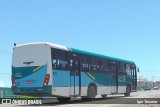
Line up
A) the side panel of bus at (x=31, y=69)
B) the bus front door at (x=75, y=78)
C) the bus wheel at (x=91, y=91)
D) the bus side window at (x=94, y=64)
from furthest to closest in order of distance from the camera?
1. the bus side window at (x=94, y=64)
2. the bus wheel at (x=91, y=91)
3. the bus front door at (x=75, y=78)
4. the side panel of bus at (x=31, y=69)

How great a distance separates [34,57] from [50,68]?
4.24 feet

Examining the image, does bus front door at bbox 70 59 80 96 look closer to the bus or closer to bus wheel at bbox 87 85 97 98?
the bus

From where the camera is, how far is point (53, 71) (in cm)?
2092

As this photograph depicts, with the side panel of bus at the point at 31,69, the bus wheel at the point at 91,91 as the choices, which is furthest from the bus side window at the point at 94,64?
the side panel of bus at the point at 31,69

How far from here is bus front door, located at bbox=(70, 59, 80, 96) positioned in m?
22.7

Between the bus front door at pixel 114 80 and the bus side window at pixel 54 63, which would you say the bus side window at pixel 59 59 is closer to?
the bus side window at pixel 54 63

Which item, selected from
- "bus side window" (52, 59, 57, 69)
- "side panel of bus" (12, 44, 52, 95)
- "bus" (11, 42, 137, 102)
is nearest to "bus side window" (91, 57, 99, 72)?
"bus" (11, 42, 137, 102)

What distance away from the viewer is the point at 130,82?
3316 centimetres

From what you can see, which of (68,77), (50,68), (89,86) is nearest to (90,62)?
(89,86)

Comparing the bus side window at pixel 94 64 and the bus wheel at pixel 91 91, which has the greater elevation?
the bus side window at pixel 94 64

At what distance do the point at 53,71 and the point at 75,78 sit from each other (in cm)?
253

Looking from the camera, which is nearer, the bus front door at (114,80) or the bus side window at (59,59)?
the bus side window at (59,59)

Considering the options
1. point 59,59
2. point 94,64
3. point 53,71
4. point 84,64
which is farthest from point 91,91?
point 53,71

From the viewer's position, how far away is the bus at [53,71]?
20859 millimetres
